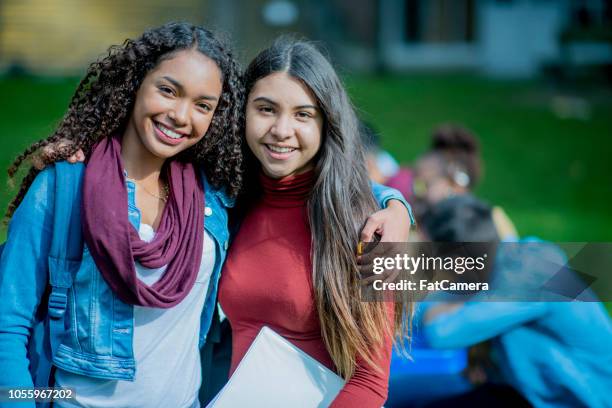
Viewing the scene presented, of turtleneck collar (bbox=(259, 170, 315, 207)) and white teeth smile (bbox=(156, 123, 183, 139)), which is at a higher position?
white teeth smile (bbox=(156, 123, 183, 139))

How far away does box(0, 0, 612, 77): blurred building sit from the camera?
16.7m

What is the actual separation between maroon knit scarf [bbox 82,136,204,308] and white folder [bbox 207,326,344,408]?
33 centimetres

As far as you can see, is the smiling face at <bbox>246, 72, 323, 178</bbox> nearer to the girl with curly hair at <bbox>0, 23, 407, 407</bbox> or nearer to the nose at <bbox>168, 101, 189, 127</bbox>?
the girl with curly hair at <bbox>0, 23, 407, 407</bbox>

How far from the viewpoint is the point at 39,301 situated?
7.11ft

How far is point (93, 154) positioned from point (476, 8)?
19.0m

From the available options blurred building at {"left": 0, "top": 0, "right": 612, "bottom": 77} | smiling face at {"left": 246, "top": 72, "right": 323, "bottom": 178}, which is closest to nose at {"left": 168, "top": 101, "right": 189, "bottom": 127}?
smiling face at {"left": 246, "top": 72, "right": 323, "bottom": 178}

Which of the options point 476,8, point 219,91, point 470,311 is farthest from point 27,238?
point 476,8

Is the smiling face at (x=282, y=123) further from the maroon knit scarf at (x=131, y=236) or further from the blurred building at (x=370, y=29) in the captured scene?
the blurred building at (x=370, y=29)

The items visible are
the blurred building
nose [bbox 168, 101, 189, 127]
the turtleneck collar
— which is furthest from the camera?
the blurred building

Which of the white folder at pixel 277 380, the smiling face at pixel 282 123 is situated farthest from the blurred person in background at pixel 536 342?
the smiling face at pixel 282 123

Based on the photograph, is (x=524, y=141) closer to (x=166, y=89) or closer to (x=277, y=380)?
(x=277, y=380)

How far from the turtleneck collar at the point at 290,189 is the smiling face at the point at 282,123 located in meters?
0.04

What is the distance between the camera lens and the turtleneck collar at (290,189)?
2539 millimetres

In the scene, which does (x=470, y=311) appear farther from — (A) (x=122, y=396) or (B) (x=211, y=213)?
(A) (x=122, y=396)
